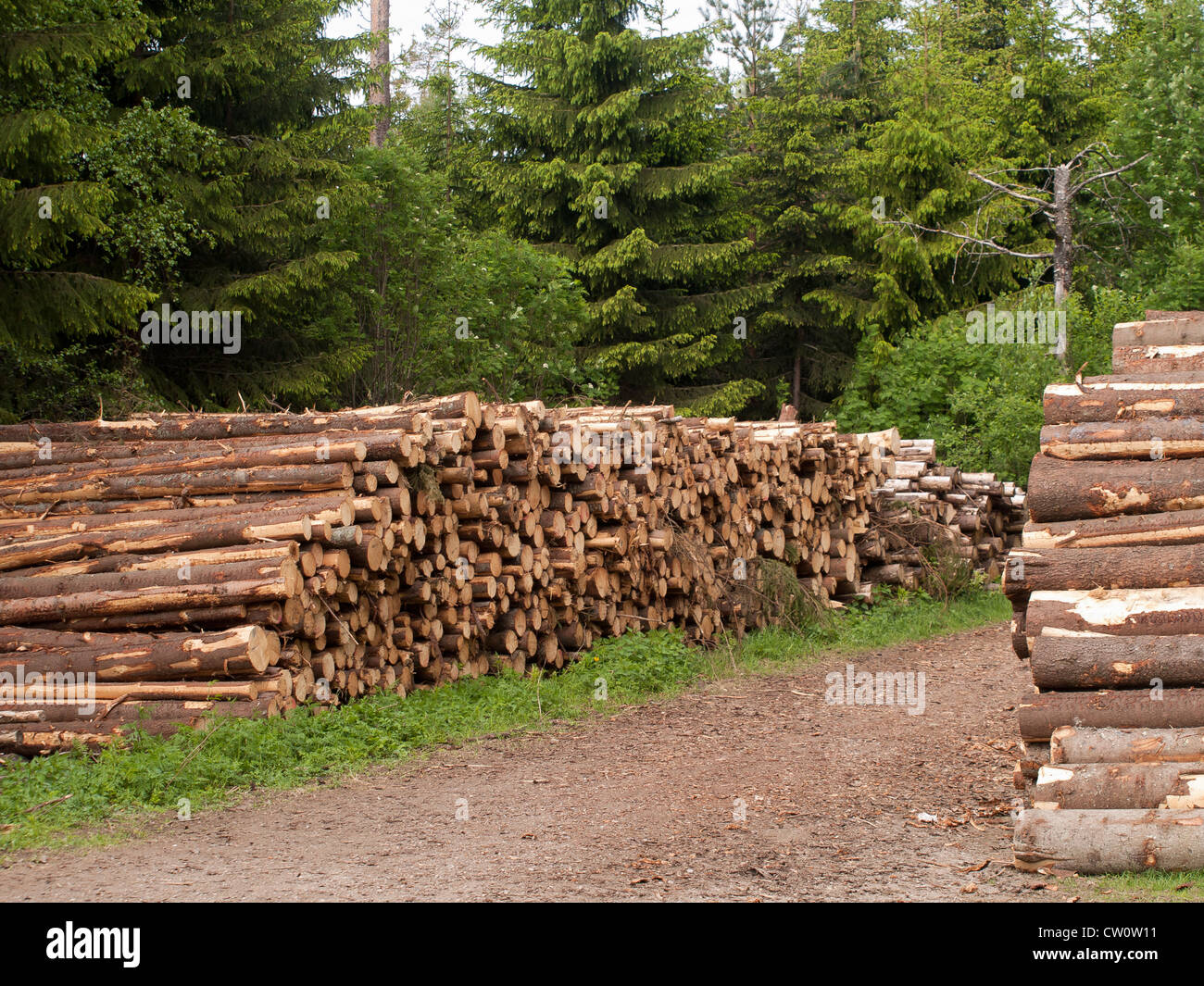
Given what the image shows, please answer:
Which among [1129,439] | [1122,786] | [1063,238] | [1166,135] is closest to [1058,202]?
[1063,238]

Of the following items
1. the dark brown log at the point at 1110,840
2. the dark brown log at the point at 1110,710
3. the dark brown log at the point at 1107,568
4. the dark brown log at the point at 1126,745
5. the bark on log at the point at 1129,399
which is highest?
the bark on log at the point at 1129,399

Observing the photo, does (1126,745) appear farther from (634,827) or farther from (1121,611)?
(634,827)

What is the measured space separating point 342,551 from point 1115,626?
5.08 m

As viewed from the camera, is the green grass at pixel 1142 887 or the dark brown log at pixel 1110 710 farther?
the dark brown log at pixel 1110 710

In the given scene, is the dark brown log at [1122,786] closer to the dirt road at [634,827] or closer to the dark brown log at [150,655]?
the dirt road at [634,827]

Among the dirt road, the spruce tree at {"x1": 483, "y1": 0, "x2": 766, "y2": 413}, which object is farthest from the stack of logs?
the spruce tree at {"x1": 483, "y1": 0, "x2": 766, "y2": 413}

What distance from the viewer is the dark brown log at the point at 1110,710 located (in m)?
5.81

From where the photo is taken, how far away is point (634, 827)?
6.18 m

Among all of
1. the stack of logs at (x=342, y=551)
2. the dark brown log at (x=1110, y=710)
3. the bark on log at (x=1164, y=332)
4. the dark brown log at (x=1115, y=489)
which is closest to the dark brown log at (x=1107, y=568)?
the dark brown log at (x=1115, y=489)

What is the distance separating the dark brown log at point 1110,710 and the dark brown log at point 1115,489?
1239mm

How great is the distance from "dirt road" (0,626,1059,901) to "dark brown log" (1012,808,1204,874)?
0.16m
